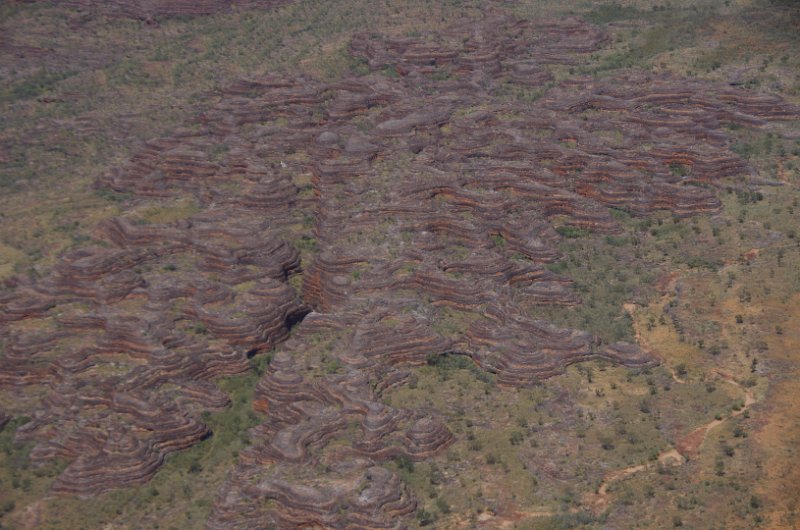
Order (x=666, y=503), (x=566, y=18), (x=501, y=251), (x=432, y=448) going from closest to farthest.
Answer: (x=666, y=503) → (x=432, y=448) → (x=501, y=251) → (x=566, y=18)

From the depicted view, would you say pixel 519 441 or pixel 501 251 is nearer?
pixel 519 441

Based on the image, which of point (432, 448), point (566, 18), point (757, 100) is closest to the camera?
point (432, 448)

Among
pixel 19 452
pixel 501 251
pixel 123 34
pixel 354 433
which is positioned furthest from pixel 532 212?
pixel 123 34

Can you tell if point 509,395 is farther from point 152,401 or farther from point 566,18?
point 566,18

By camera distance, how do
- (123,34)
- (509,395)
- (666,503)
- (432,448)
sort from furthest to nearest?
1. (123,34)
2. (509,395)
3. (432,448)
4. (666,503)

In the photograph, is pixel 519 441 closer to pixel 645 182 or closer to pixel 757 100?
pixel 645 182

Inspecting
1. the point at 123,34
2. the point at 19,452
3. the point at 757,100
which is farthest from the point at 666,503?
the point at 123,34
